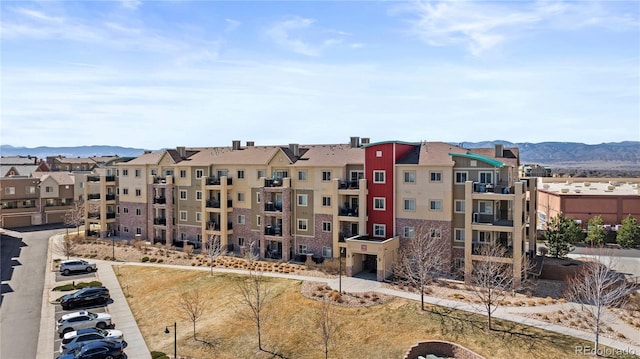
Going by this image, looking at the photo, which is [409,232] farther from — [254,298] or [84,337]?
[84,337]

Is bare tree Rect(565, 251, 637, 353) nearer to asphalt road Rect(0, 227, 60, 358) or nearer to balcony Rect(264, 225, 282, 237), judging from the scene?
balcony Rect(264, 225, 282, 237)

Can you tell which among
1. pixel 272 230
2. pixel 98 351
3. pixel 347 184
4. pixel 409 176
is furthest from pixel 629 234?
pixel 98 351

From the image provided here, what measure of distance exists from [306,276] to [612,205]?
48135 mm

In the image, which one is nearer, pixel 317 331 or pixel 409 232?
pixel 317 331

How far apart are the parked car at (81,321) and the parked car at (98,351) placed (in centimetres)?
442

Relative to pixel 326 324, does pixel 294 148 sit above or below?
above

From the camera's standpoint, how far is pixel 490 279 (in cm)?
3656

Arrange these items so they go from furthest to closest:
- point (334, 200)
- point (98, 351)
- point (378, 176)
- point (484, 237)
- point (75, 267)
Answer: point (75, 267) → point (334, 200) → point (378, 176) → point (484, 237) → point (98, 351)

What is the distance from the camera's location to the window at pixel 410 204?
1860 inches

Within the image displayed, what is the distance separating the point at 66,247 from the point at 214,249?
1862 centimetres

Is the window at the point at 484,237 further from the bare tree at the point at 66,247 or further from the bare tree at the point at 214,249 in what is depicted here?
the bare tree at the point at 66,247

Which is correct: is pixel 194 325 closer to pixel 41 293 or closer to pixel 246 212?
pixel 41 293

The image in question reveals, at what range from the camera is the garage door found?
80.6 meters

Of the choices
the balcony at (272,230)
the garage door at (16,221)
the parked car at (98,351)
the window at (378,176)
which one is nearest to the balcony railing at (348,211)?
the window at (378,176)
